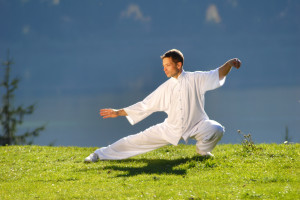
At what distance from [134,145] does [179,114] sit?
128 cm

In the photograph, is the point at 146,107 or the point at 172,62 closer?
the point at 172,62

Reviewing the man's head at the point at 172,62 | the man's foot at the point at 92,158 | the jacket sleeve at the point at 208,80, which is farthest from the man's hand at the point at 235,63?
the man's foot at the point at 92,158

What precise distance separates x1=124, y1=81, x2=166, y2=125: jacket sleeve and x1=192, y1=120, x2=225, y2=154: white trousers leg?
95cm

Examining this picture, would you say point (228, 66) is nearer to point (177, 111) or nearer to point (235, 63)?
point (235, 63)

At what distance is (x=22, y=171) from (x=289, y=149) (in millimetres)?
6174

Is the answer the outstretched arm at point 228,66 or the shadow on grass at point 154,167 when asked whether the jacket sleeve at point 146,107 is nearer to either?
the shadow on grass at point 154,167

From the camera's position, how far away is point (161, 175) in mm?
7449

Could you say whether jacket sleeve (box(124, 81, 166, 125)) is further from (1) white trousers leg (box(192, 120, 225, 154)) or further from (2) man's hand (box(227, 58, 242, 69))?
(2) man's hand (box(227, 58, 242, 69))

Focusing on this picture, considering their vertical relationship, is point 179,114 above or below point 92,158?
above

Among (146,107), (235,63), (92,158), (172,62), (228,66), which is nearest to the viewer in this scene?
(235,63)

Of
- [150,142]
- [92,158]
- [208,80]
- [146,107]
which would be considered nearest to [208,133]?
[208,80]

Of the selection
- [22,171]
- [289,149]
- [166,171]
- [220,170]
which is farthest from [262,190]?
[22,171]

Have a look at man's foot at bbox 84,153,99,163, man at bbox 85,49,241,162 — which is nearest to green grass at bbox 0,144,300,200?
man's foot at bbox 84,153,99,163

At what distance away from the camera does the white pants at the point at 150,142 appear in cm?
813
